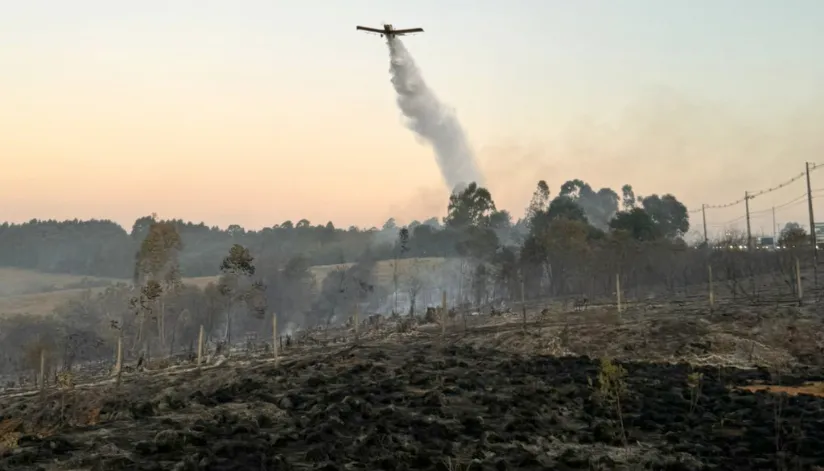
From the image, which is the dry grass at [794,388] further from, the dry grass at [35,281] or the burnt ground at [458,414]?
the dry grass at [35,281]

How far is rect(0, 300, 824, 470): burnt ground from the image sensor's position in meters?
13.8

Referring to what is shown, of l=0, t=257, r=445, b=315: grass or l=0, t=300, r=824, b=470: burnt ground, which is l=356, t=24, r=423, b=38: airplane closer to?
l=0, t=300, r=824, b=470: burnt ground

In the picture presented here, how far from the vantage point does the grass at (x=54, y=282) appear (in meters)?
124

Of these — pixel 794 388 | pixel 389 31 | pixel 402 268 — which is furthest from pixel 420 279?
pixel 794 388

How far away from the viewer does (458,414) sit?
19047 mm

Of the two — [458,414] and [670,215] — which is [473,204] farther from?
[458,414]

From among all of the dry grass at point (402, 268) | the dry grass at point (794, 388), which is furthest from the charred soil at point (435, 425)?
the dry grass at point (402, 268)

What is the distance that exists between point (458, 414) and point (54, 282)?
179167mm

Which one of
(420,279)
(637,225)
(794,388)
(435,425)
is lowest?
(794,388)

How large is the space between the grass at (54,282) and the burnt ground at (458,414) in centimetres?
6684

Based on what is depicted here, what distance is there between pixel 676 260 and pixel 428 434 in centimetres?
6217

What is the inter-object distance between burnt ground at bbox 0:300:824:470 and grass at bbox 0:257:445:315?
6684 centimetres

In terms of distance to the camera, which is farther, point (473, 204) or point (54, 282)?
point (54, 282)

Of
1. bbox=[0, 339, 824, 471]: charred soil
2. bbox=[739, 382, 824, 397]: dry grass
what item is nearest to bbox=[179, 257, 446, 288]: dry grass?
bbox=[0, 339, 824, 471]: charred soil
